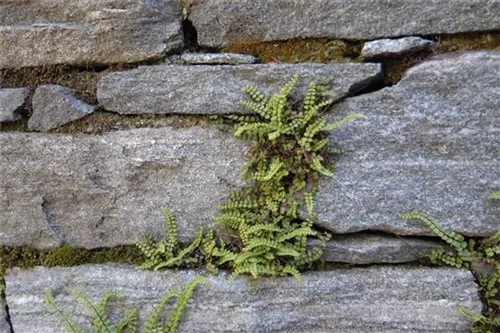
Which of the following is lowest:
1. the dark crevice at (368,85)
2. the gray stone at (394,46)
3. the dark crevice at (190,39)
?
the dark crevice at (368,85)

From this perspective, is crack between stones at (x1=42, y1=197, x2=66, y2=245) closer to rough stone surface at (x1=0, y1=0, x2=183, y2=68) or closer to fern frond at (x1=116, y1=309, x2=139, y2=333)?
fern frond at (x1=116, y1=309, x2=139, y2=333)

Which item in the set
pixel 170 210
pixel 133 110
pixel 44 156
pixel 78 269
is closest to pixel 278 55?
pixel 133 110

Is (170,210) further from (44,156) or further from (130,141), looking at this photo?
(44,156)

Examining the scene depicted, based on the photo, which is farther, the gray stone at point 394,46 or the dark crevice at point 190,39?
the dark crevice at point 190,39

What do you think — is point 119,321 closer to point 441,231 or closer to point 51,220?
point 51,220

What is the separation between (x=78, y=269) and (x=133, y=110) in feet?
3.70

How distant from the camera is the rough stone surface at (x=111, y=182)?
2.74 m

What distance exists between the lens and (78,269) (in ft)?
9.51

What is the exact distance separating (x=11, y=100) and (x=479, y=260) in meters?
3.10

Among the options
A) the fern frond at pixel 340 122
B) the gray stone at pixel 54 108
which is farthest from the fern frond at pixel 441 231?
the gray stone at pixel 54 108

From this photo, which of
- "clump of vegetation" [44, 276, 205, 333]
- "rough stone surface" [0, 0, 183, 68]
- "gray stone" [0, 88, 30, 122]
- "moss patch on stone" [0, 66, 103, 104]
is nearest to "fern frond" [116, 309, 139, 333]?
"clump of vegetation" [44, 276, 205, 333]

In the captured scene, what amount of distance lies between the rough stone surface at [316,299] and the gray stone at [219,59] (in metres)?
1.34

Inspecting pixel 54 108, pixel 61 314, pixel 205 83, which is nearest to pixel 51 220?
pixel 61 314

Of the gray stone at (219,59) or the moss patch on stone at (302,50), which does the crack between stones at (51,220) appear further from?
the moss patch on stone at (302,50)
